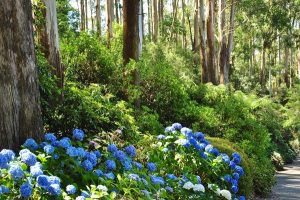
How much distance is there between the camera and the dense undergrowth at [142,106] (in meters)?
5.72

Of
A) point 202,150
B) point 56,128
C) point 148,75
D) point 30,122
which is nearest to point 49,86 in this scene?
point 56,128

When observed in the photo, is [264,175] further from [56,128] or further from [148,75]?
[56,128]

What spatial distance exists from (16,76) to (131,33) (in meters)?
5.68

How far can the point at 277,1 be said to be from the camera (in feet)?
104

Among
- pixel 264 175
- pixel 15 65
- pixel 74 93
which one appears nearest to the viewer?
pixel 15 65

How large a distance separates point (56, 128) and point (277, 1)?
95.1 ft

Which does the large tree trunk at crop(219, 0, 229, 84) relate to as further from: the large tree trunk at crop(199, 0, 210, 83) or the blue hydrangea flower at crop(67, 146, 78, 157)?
the blue hydrangea flower at crop(67, 146, 78, 157)

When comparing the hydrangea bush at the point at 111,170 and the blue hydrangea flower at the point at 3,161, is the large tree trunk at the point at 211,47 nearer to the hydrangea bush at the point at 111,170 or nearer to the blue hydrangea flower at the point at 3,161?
the hydrangea bush at the point at 111,170

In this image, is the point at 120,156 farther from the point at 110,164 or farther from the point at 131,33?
the point at 131,33

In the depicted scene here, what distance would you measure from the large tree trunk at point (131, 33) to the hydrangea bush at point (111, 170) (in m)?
3.99

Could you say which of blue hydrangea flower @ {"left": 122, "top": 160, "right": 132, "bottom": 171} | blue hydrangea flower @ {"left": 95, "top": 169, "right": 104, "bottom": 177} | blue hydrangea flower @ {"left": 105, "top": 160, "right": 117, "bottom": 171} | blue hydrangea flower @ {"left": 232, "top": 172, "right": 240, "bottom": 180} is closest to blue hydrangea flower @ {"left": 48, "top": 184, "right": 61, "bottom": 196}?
blue hydrangea flower @ {"left": 95, "top": 169, "right": 104, "bottom": 177}

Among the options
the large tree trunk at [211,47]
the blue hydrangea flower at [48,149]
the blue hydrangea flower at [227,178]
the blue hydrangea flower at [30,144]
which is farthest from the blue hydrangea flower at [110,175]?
the large tree trunk at [211,47]

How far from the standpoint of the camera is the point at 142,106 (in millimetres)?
9305

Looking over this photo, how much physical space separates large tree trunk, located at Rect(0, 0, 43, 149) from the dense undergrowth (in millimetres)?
1033
